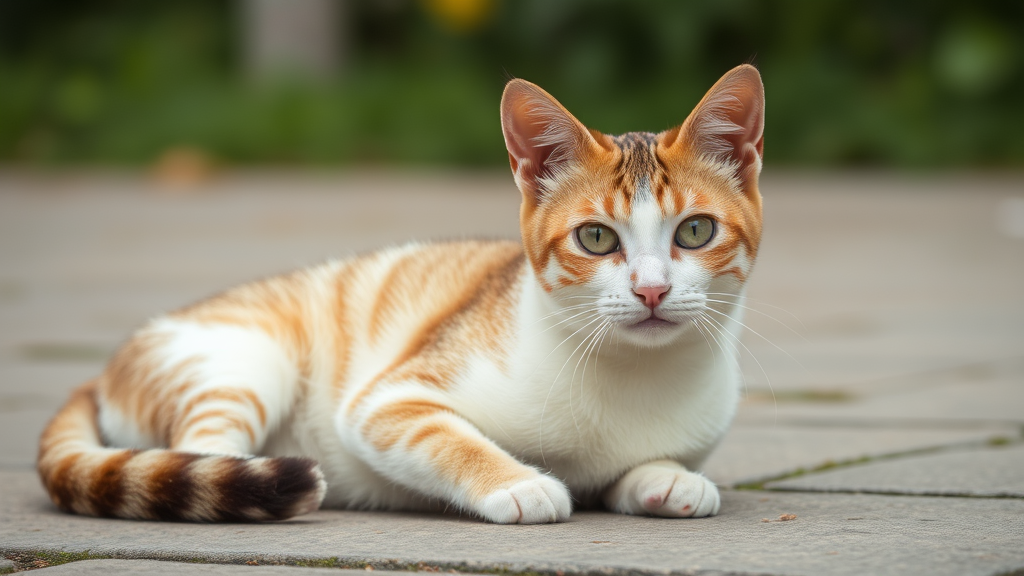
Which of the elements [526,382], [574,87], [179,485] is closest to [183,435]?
[179,485]

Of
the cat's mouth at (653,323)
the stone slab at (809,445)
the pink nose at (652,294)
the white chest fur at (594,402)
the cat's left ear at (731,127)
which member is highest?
the cat's left ear at (731,127)

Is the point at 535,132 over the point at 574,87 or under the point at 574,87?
under

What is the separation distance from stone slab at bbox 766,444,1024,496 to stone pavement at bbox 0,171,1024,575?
0.01 metres

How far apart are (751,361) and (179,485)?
10.9 feet

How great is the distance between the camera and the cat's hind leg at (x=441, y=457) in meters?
2.41

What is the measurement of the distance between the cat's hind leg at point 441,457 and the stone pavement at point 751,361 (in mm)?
65

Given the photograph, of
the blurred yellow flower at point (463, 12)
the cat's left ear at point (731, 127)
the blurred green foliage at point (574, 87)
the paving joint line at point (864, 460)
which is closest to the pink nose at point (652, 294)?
the cat's left ear at point (731, 127)

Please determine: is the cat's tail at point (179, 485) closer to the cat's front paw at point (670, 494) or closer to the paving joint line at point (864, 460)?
the cat's front paw at point (670, 494)

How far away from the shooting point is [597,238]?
8.21 ft

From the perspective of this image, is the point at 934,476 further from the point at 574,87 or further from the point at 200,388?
the point at 574,87

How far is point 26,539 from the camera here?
2242 mm

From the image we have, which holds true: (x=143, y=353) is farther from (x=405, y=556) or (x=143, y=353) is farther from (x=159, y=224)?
(x=159, y=224)

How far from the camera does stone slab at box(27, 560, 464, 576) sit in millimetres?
1910

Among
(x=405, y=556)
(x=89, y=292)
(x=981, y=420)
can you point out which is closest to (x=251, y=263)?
(x=89, y=292)
